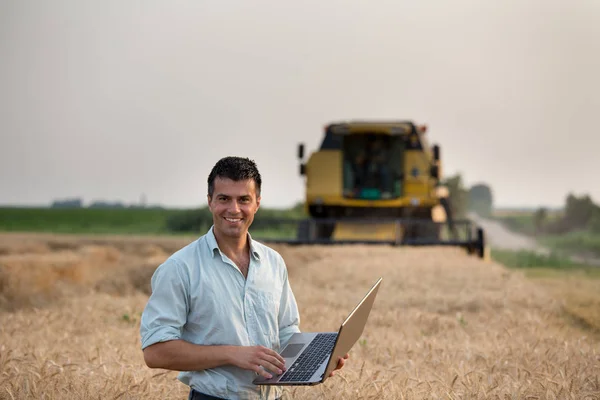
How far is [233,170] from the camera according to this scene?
307 centimetres

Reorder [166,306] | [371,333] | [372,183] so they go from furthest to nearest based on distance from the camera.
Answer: [372,183]
[371,333]
[166,306]

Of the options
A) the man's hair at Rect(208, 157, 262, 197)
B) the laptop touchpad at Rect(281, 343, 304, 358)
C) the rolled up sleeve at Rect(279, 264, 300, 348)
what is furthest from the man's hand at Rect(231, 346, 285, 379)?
the man's hair at Rect(208, 157, 262, 197)

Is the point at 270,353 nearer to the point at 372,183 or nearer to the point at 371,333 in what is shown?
the point at 371,333

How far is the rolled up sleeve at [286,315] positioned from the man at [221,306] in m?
0.16

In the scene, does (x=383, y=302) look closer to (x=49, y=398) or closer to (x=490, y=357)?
(x=490, y=357)

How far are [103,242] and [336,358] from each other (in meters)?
19.9

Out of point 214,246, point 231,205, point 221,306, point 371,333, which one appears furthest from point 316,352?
point 371,333

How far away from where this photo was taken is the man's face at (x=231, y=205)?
307cm

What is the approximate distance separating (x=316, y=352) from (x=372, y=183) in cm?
1482

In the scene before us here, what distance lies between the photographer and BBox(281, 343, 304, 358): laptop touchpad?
10.7ft

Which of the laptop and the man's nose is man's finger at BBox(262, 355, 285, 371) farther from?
the man's nose

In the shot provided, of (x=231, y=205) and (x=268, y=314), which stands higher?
(x=231, y=205)

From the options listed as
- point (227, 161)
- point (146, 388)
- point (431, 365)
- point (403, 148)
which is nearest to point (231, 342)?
point (227, 161)

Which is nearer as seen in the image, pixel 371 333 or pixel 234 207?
pixel 234 207
